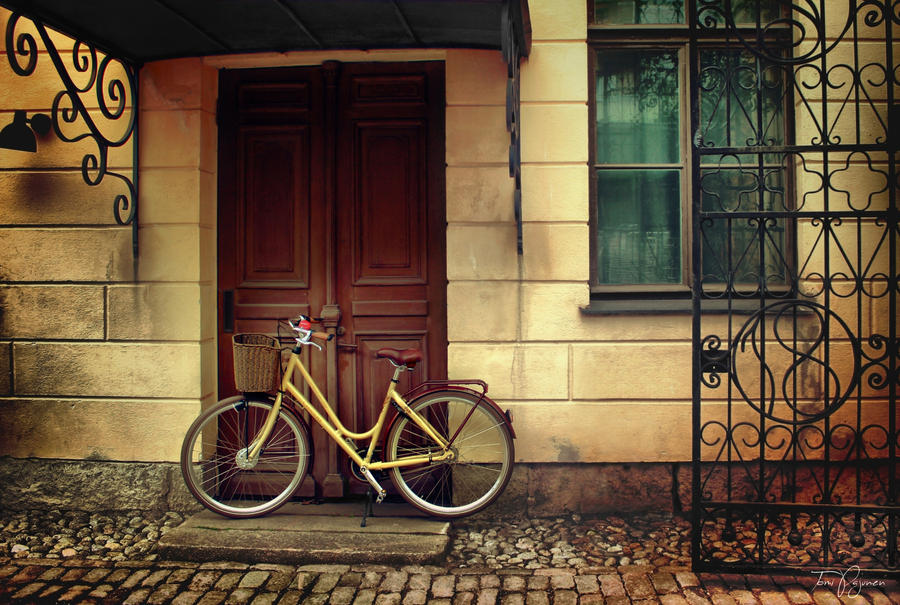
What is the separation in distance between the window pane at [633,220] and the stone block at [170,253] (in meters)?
2.55

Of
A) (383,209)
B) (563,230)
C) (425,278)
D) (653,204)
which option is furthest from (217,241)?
(653,204)

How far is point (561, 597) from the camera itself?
302 cm

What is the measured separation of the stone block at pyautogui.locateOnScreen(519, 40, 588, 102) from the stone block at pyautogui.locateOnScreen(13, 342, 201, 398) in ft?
8.63

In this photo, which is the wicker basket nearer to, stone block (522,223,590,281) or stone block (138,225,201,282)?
stone block (138,225,201,282)

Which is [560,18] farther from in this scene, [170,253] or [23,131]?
[23,131]

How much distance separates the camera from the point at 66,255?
4078mm

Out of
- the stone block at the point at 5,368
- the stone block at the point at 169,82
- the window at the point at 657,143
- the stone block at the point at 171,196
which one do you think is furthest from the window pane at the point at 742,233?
the stone block at the point at 5,368

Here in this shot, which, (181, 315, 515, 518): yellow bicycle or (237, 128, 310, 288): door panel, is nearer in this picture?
(181, 315, 515, 518): yellow bicycle

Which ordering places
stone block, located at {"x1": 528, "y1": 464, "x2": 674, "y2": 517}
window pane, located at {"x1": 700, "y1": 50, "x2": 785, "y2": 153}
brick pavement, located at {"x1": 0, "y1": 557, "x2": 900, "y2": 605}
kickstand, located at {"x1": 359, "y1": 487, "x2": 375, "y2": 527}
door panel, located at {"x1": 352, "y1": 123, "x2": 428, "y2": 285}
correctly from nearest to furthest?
brick pavement, located at {"x1": 0, "y1": 557, "x2": 900, "y2": 605} → kickstand, located at {"x1": 359, "y1": 487, "x2": 375, "y2": 527} → stone block, located at {"x1": 528, "y1": 464, "x2": 674, "y2": 517} → window pane, located at {"x1": 700, "y1": 50, "x2": 785, "y2": 153} → door panel, located at {"x1": 352, "y1": 123, "x2": 428, "y2": 285}

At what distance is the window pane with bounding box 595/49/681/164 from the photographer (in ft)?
13.5

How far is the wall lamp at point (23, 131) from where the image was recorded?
12.7ft

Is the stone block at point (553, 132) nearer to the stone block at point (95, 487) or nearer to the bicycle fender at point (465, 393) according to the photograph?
the bicycle fender at point (465, 393)

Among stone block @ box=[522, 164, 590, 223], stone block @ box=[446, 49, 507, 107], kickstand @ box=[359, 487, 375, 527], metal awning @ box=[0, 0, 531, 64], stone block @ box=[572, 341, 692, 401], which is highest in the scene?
metal awning @ box=[0, 0, 531, 64]

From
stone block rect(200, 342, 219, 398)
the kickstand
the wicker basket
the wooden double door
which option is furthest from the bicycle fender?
stone block rect(200, 342, 219, 398)
